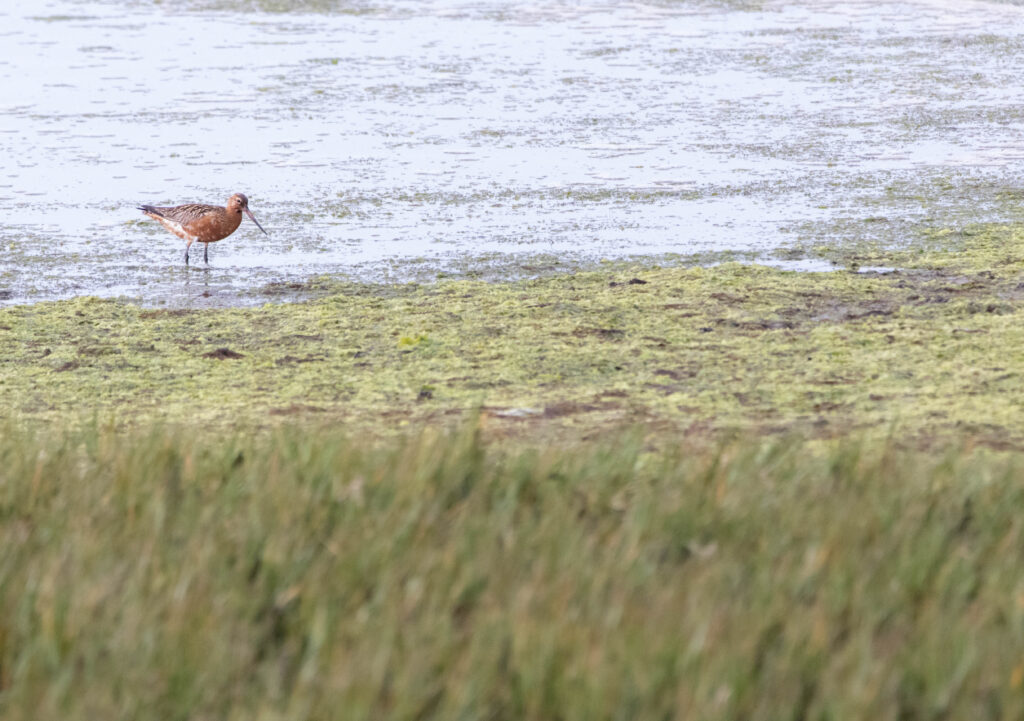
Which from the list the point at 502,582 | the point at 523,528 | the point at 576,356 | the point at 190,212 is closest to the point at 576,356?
the point at 576,356

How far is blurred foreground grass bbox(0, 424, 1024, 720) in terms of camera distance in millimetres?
2430

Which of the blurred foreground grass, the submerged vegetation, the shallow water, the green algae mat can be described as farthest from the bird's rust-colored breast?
the blurred foreground grass

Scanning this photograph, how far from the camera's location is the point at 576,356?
17.4 ft

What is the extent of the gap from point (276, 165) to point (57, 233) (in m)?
1.86

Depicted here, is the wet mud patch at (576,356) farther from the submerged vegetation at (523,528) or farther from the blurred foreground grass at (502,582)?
the blurred foreground grass at (502,582)

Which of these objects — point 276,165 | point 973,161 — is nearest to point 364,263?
point 276,165

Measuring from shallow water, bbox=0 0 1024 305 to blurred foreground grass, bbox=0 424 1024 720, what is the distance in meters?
3.26

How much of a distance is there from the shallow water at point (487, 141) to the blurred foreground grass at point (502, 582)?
3260 millimetres

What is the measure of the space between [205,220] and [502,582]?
15.3ft

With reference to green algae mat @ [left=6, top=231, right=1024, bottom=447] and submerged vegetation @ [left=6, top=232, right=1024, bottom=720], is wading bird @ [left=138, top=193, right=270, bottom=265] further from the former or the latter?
submerged vegetation @ [left=6, top=232, right=1024, bottom=720]

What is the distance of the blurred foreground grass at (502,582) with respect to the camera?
2430 mm

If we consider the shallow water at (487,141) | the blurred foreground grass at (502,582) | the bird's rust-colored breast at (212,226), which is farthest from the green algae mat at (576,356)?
the bird's rust-colored breast at (212,226)

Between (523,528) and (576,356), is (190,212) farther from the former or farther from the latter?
(523,528)

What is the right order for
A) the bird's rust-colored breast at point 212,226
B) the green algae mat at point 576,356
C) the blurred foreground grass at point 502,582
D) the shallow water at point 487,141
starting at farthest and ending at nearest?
the shallow water at point 487,141 → the bird's rust-colored breast at point 212,226 → the green algae mat at point 576,356 → the blurred foreground grass at point 502,582
